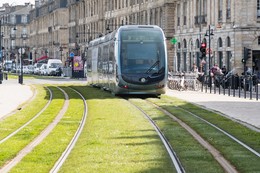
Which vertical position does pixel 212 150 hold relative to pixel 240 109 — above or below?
above

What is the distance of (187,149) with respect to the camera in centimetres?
1795

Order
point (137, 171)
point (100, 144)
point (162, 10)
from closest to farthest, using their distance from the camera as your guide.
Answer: point (137, 171)
point (100, 144)
point (162, 10)

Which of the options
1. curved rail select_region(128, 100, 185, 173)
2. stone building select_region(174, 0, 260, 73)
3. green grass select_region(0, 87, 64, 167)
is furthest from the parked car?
curved rail select_region(128, 100, 185, 173)

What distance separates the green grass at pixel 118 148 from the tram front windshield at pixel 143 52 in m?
12.6

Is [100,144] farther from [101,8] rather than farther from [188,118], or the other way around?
[101,8]

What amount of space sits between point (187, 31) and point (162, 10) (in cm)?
1098

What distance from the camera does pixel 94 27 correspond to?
13712 centimetres

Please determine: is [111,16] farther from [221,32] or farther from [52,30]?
[52,30]

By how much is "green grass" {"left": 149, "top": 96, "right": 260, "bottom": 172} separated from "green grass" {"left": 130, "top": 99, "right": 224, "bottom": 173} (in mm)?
395

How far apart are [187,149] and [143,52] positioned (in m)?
23.1

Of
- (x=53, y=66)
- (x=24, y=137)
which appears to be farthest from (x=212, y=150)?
(x=53, y=66)

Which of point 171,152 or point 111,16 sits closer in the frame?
point 171,152

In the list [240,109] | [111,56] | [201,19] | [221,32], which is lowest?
[240,109]

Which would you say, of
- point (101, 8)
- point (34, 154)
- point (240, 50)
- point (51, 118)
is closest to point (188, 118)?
point (51, 118)
